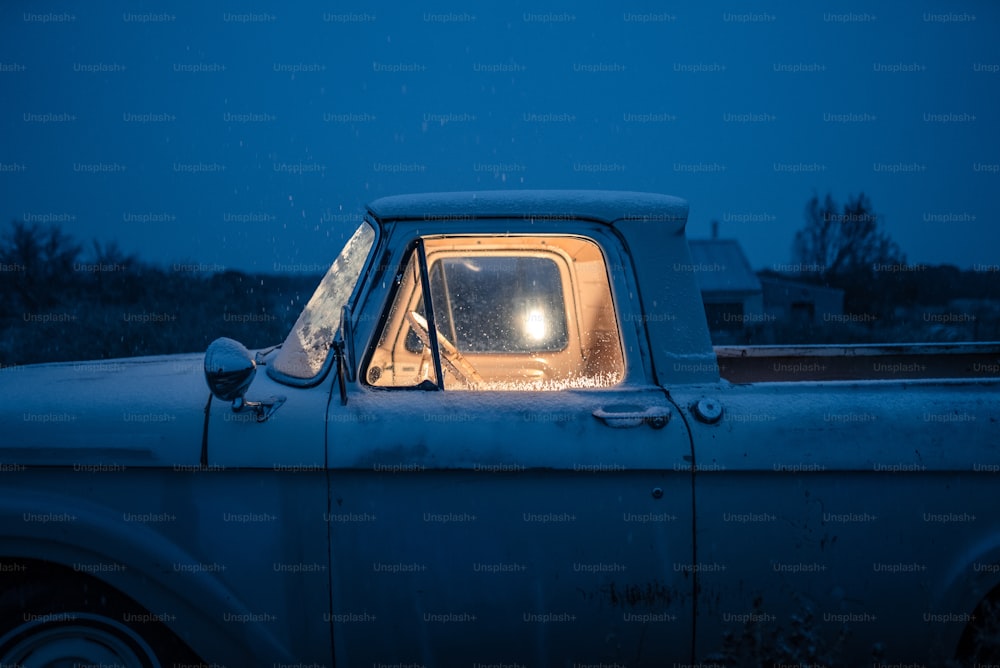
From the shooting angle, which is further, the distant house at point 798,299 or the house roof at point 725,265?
the distant house at point 798,299

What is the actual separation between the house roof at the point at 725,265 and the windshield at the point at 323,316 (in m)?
28.0

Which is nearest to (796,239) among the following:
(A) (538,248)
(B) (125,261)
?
(B) (125,261)

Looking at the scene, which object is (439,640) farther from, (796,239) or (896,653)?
(796,239)

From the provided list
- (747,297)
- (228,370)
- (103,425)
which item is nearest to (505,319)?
(228,370)

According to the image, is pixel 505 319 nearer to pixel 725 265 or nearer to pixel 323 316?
pixel 323 316

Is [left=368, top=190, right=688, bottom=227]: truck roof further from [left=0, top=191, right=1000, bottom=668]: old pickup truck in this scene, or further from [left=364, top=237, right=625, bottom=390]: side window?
[left=0, top=191, right=1000, bottom=668]: old pickup truck

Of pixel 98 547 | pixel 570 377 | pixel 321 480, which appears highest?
pixel 570 377

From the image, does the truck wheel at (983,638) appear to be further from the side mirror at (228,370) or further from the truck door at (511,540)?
the side mirror at (228,370)

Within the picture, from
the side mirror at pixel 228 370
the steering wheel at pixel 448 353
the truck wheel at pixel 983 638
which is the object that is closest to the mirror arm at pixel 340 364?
the side mirror at pixel 228 370

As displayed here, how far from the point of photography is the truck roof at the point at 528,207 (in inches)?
95.8

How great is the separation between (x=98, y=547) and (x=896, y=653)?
2448 mm

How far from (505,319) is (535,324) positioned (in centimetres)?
16

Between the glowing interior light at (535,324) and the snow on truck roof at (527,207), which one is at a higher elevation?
the snow on truck roof at (527,207)

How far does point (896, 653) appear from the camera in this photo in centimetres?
217
